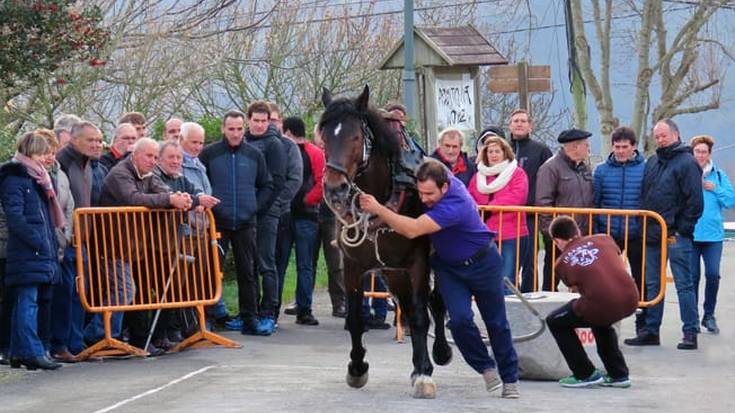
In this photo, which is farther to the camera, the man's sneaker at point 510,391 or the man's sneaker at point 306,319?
the man's sneaker at point 306,319

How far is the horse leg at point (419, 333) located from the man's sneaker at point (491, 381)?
38 cm

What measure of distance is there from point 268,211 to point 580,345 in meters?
4.55

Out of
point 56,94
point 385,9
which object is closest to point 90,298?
point 56,94

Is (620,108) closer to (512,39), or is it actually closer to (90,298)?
(512,39)

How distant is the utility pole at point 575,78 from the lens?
2543 centimetres

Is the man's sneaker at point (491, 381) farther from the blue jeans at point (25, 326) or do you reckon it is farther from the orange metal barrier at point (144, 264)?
the blue jeans at point (25, 326)

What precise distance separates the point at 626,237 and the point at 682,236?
0.75 meters

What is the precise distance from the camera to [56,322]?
12.9 m

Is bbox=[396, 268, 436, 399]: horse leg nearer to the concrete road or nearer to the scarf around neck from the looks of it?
the concrete road

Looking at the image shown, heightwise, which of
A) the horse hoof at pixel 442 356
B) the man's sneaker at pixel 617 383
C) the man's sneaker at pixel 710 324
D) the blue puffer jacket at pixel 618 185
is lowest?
the man's sneaker at pixel 710 324

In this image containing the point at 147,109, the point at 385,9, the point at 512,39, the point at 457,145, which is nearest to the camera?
the point at 457,145

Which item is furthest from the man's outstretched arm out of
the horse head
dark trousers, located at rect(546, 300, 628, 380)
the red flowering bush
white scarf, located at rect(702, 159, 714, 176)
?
the red flowering bush

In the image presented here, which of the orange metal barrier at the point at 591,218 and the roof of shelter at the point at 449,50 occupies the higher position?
the roof of shelter at the point at 449,50

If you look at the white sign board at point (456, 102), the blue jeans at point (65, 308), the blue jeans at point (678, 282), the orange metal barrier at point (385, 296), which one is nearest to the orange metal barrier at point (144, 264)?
the blue jeans at point (65, 308)
